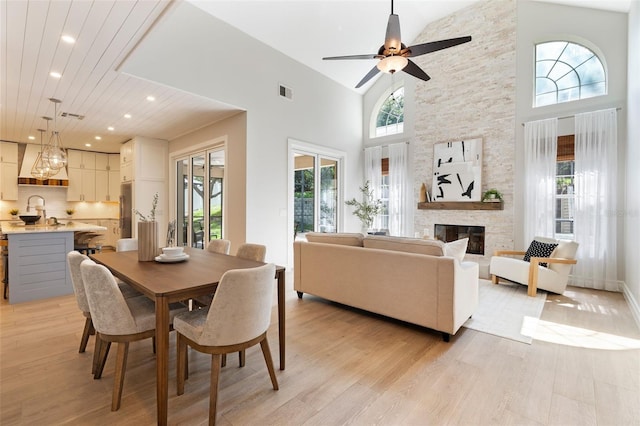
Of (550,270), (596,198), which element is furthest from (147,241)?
(596,198)

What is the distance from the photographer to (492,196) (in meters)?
5.49

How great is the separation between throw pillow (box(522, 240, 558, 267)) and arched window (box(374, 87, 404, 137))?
3639 millimetres

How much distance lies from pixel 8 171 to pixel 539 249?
10.6 meters

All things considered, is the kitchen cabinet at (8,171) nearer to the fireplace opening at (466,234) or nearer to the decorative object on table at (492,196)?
the fireplace opening at (466,234)

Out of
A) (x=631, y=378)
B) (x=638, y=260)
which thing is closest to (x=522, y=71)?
(x=638, y=260)

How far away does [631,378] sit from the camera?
2143 millimetres

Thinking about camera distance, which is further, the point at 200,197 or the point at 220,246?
the point at 200,197

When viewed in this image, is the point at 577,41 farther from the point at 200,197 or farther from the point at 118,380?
the point at 118,380

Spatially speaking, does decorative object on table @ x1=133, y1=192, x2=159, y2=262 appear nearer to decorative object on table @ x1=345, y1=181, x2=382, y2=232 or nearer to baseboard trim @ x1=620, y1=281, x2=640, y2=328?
baseboard trim @ x1=620, y1=281, x2=640, y2=328

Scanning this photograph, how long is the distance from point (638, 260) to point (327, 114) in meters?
5.35

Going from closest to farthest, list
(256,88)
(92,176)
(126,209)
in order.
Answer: (256,88) < (126,209) < (92,176)

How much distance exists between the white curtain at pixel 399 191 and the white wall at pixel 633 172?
135 inches

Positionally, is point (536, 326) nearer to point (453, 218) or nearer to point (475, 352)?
point (475, 352)

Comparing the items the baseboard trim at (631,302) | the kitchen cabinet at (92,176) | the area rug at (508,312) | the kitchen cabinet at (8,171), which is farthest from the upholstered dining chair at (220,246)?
the kitchen cabinet at (8,171)
